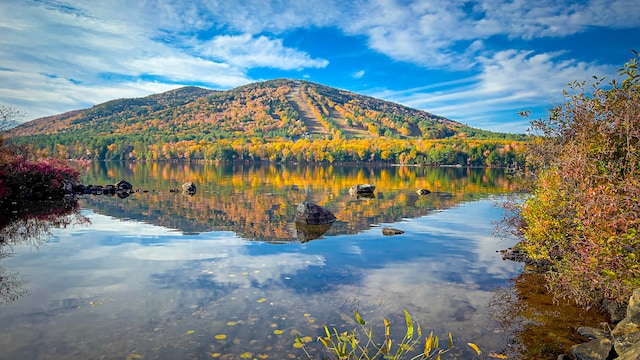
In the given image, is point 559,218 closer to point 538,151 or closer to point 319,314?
point 538,151

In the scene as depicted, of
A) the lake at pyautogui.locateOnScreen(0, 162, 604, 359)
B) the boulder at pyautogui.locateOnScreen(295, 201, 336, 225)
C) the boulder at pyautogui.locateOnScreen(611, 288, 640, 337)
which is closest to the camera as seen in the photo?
the boulder at pyautogui.locateOnScreen(611, 288, 640, 337)

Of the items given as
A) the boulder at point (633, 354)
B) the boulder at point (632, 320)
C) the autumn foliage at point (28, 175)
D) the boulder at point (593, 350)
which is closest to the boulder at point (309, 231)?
the boulder at point (593, 350)

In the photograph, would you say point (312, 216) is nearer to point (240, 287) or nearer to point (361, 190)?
point (240, 287)

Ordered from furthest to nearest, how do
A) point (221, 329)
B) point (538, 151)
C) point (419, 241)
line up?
point (419, 241) → point (538, 151) → point (221, 329)

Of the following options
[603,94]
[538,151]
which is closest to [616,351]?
[603,94]

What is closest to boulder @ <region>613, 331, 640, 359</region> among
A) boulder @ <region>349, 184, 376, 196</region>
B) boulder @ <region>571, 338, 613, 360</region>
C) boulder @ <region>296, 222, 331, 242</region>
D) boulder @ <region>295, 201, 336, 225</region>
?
boulder @ <region>571, 338, 613, 360</region>

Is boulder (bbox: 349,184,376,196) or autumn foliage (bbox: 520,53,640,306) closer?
autumn foliage (bbox: 520,53,640,306)

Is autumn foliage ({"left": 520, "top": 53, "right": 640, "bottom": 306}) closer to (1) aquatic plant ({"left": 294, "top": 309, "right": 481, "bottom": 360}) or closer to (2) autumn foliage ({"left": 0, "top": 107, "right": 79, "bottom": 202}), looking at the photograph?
(1) aquatic plant ({"left": 294, "top": 309, "right": 481, "bottom": 360})

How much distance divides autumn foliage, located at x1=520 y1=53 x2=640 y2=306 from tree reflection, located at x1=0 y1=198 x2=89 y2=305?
70.0ft

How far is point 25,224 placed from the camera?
30.9 meters

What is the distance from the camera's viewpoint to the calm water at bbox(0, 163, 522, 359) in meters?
12.4

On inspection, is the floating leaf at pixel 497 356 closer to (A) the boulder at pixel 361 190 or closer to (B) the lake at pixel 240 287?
(B) the lake at pixel 240 287

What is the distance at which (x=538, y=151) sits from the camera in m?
20.4

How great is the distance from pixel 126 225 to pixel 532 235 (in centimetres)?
2941
